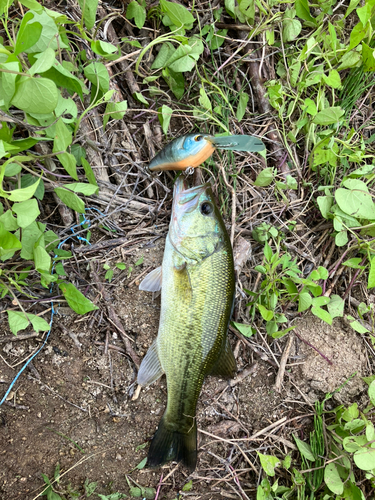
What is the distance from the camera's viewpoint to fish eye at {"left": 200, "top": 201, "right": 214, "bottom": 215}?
7.79 ft

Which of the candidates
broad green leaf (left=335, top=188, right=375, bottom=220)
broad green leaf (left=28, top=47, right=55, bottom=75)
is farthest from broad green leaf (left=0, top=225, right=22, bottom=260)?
broad green leaf (left=335, top=188, right=375, bottom=220)

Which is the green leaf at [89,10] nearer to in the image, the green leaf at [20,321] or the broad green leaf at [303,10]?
the broad green leaf at [303,10]

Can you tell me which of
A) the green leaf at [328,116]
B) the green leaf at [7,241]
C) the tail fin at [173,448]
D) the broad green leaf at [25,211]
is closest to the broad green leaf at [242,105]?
the green leaf at [328,116]

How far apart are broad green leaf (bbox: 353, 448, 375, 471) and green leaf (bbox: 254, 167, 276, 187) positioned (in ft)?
6.49

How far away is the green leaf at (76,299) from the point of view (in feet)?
7.33

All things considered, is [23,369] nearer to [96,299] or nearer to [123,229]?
[96,299]

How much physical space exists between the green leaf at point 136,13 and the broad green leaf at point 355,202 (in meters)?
1.84

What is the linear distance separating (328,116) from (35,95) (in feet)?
6.65

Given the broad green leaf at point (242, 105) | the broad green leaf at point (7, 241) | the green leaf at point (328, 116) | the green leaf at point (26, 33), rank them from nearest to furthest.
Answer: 1. the green leaf at point (26, 33)
2. the broad green leaf at point (7, 241)
3. the green leaf at point (328, 116)
4. the broad green leaf at point (242, 105)

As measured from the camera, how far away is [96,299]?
2.49 m

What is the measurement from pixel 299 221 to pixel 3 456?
270 cm

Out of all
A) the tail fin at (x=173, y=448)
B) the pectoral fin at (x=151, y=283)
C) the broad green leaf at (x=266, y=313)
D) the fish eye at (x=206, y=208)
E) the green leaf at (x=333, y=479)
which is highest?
the fish eye at (x=206, y=208)

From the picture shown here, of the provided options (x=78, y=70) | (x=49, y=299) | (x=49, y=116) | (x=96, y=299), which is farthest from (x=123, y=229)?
(x=78, y=70)

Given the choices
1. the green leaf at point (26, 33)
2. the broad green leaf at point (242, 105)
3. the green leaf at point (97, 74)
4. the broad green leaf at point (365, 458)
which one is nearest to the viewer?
Result: the green leaf at point (26, 33)
